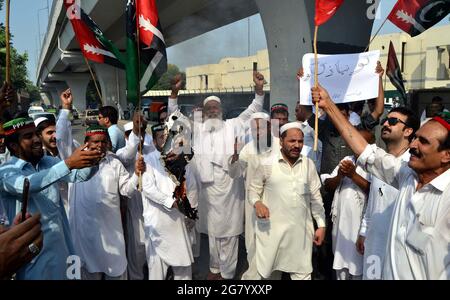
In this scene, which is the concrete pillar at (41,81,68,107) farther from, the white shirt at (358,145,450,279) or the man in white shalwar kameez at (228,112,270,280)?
the white shirt at (358,145,450,279)

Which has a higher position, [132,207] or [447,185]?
[447,185]

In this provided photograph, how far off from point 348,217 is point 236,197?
3.92 feet

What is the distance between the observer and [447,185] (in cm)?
172

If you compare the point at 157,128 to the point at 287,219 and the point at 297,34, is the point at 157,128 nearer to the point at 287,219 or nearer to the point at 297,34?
the point at 287,219

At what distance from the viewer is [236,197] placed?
12.7ft

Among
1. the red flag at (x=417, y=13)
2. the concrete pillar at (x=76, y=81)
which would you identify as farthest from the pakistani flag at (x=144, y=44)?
the concrete pillar at (x=76, y=81)

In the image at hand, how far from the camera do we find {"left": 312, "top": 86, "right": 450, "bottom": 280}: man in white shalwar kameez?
66.9 inches

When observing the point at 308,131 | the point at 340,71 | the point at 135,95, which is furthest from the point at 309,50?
the point at 135,95

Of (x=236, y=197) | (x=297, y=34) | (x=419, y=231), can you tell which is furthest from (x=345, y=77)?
(x=297, y=34)

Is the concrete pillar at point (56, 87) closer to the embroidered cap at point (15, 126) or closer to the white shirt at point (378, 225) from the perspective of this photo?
the embroidered cap at point (15, 126)
